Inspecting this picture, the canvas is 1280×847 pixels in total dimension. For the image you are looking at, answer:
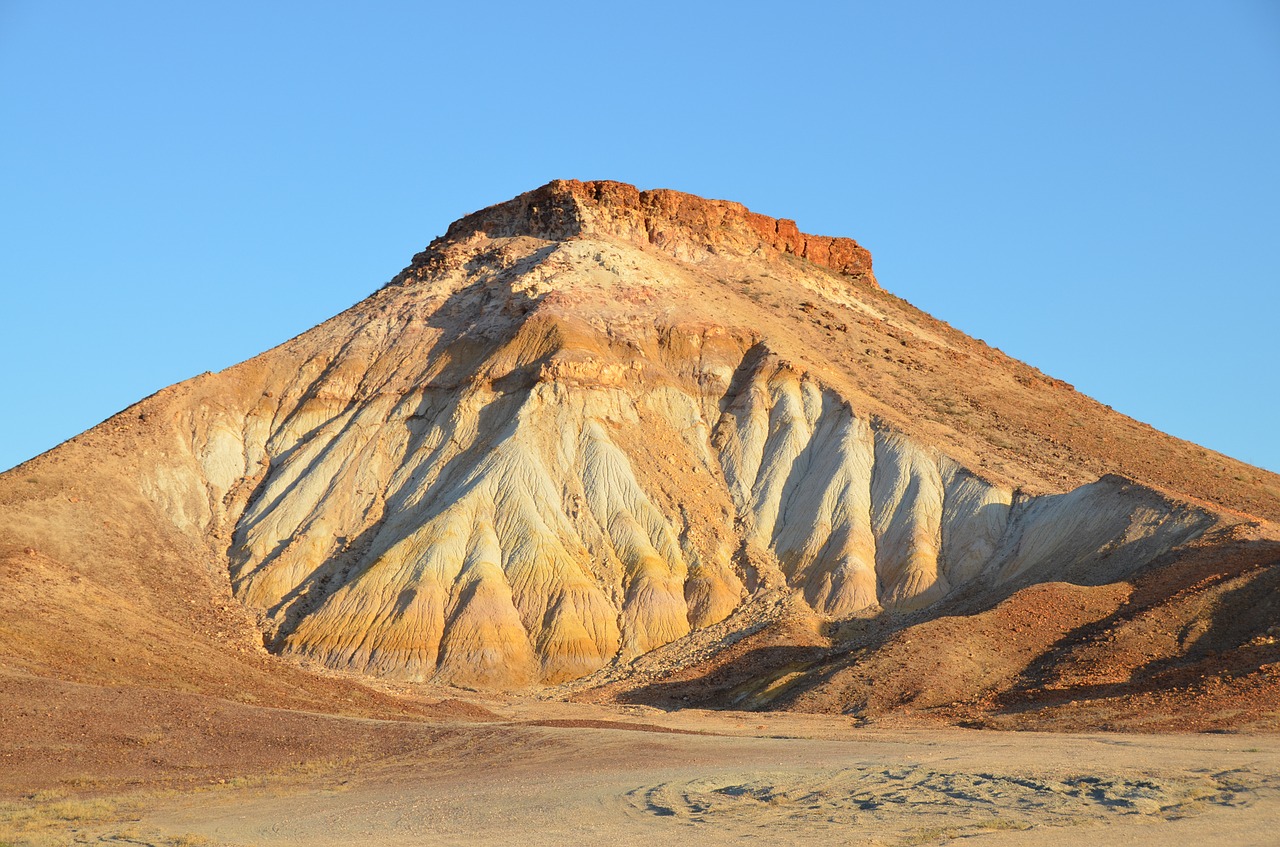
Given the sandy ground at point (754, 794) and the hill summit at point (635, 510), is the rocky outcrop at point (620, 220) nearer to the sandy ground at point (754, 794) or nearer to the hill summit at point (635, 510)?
the hill summit at point (635, 510)

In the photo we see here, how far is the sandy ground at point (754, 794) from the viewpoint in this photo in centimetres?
2223

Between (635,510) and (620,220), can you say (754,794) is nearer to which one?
(635,510)

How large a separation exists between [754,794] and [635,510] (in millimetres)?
33358

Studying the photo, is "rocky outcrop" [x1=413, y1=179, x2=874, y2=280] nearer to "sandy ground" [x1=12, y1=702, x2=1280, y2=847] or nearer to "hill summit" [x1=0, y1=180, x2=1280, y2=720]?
"hill summit" [x1=0, y1=180, x2=1280, y2=720]

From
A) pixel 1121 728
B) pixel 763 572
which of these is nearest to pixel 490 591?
pixel 763 572

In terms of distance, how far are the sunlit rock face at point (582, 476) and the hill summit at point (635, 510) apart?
0.52ft

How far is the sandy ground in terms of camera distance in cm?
2223

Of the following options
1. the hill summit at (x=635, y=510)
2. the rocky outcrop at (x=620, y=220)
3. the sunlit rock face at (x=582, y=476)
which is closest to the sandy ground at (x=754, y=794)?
the hill summit at (x=635, y=510)

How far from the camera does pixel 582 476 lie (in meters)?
60.3

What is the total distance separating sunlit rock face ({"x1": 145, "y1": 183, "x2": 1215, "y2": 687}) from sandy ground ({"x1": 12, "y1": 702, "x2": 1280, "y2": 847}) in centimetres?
1861

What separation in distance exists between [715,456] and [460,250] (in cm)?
2283

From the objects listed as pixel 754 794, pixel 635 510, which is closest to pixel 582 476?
pixel 635 510

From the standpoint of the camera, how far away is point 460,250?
78.3 m

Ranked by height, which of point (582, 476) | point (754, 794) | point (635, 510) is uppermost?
point (582, 476)
